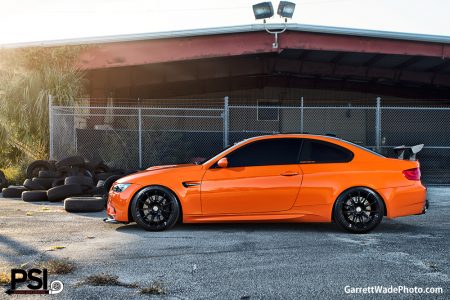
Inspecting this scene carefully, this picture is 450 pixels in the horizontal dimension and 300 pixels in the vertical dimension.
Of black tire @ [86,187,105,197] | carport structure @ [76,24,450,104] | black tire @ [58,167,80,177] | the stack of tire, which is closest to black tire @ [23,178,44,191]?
the stack of tire

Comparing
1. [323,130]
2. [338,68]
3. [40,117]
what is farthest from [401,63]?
[40,117]

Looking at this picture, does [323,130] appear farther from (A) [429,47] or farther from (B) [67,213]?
(B) [67,213]

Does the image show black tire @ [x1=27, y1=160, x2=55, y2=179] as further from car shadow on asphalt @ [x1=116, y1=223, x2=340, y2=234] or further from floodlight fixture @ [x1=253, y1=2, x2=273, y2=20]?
floodlight fixture @ [x1=253, y1=2, x2=273, y2=20]

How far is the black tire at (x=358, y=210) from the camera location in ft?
24.0

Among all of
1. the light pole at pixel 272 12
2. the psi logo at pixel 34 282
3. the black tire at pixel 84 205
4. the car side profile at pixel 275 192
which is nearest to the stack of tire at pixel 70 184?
the black tire at pixel 84 205

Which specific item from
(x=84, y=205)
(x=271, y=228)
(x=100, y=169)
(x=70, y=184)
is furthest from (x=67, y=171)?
(x=271, y=228)

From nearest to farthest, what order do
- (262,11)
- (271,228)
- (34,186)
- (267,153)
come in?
(267,153) < (271,228) < (34,186) < (262,11)

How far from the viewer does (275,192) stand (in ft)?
24.2

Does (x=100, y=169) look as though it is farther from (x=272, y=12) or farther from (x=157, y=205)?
(x=272, y=12)

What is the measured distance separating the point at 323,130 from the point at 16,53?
16104 mm

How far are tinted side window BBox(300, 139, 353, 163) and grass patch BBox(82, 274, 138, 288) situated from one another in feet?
12.0

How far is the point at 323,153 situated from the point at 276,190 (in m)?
0.93

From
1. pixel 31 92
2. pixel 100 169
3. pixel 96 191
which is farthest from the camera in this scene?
pixel 31 92

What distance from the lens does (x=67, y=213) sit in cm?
962
